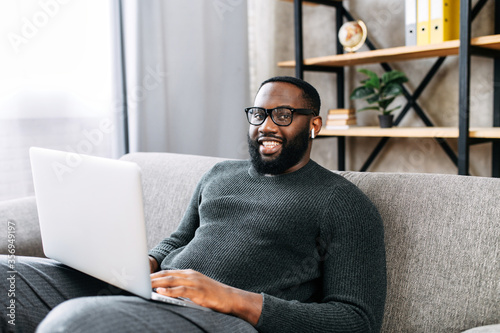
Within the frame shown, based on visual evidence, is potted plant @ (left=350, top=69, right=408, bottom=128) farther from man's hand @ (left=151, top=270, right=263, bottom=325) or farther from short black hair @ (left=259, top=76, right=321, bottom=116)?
man's hand @ (left=151, top=270, right=263, bottom=325)

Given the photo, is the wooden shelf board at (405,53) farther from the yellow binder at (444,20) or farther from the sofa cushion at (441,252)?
the sofa cushion at (441,252)

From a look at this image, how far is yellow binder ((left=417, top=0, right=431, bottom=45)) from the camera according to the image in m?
2.00

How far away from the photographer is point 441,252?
1016 mm

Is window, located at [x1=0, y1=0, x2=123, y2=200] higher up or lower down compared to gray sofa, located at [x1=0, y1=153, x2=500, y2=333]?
higher up

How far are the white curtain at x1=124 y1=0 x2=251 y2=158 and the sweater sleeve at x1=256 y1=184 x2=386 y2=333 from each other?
139cm

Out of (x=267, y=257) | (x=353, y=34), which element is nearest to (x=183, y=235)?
→ (x=267, y=257)

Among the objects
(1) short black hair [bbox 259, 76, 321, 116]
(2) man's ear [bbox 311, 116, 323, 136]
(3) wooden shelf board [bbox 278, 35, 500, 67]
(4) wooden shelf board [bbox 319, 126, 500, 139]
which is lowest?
(4) wooden shelf board [bbox 319, 126, 500, 139]

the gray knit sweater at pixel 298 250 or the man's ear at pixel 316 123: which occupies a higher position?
the man's ear at pixel 316 123

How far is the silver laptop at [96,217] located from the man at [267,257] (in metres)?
0.05

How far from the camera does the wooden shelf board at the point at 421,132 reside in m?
1.83

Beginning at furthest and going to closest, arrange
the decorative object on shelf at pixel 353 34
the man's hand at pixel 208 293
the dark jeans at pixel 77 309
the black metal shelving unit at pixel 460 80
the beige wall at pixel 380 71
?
the decorative object on shelf at pixel 353 34
the beige wall at pixel 380 71
the black metal shelving unit at pixel 460 80
the man's hand at pixel 208 293
the dark jeans at pixel 77 309

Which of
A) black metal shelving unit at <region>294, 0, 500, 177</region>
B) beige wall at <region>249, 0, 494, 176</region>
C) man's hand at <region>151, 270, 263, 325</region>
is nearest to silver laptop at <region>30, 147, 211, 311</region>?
man's hand at <region>151, 270, 263, 325</region>

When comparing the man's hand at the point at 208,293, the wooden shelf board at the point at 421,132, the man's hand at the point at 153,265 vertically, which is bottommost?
the man's hand at the point at 153,265

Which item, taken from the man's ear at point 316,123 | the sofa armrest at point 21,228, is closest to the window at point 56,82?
the sofa armrest at point 21,228
